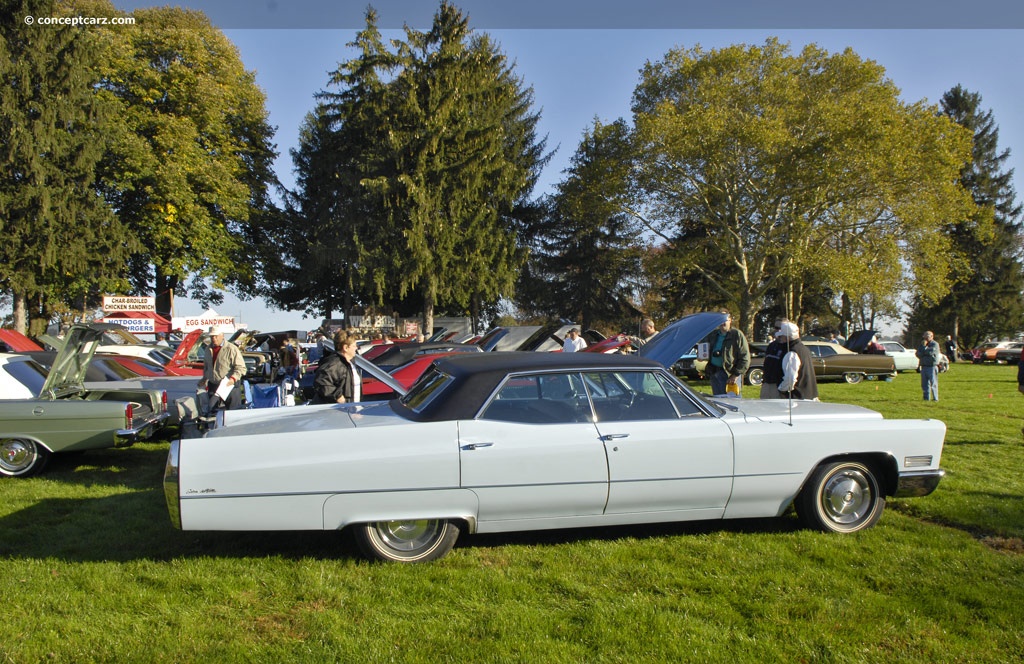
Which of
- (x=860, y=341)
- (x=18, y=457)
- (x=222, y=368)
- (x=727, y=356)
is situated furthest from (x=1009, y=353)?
(x=18, y=457)

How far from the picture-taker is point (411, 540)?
4508 mm

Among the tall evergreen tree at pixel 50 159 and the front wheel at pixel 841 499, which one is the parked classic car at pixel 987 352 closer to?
the front wheel at pixel 841 499

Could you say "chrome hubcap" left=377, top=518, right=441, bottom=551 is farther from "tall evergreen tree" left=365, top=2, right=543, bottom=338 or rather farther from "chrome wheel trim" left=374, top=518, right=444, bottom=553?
"tall evergreen tree" left=365, top=2, right=543, bottom=338

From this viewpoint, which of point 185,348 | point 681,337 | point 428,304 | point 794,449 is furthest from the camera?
point 428,304

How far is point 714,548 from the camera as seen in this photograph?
184 inches

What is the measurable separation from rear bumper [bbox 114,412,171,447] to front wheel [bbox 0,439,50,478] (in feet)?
2.52

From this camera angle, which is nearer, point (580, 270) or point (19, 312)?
point (19, 312)

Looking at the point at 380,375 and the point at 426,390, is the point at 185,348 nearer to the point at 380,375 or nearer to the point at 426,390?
the point at 380,375

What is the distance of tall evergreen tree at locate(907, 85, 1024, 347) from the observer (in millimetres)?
46750

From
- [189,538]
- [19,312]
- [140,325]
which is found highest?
[19,312]

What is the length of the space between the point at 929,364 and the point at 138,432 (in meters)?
14.3

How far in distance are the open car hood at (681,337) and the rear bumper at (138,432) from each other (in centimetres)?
537

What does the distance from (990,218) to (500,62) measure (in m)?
24.0

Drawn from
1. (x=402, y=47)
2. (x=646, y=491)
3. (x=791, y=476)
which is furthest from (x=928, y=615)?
(x=402, y=47)
